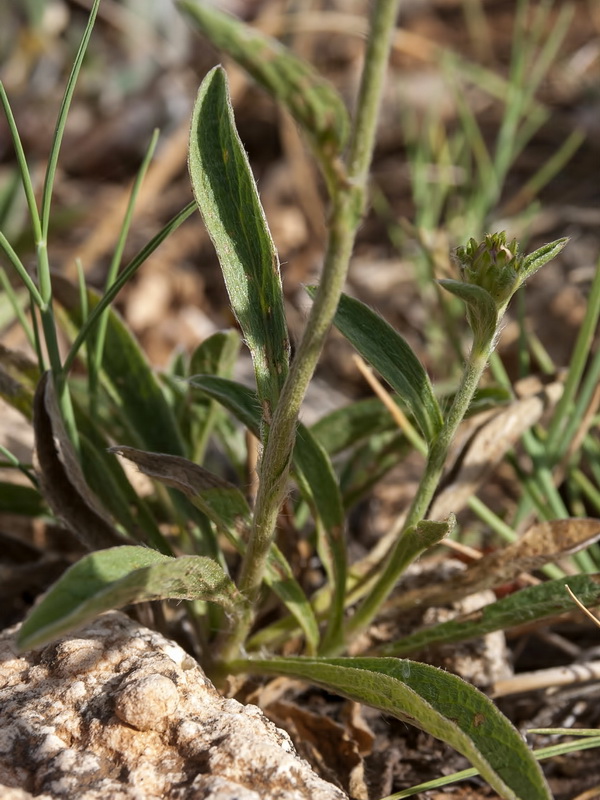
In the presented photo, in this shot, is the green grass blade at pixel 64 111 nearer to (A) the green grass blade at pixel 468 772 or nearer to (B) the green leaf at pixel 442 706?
(B) the green leaf at pixel 442 706

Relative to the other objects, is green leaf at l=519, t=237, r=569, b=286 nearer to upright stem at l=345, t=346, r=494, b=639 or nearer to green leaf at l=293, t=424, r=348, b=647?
upright stem at l=345, t=346, r=494, b=639

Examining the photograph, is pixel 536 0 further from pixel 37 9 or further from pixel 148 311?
pixel 148 311

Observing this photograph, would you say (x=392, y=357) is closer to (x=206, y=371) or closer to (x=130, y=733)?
(x=206, y=371)

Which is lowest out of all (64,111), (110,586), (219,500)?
(110,586)

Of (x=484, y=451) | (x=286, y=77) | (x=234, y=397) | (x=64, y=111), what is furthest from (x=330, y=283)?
(x=484, y=451)

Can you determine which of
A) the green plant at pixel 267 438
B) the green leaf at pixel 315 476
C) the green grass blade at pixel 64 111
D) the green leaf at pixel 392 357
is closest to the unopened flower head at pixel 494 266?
the green plant at pixel 267 438

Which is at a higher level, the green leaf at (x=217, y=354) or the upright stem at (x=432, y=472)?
→ the green leaf at (x=217, y=354)
